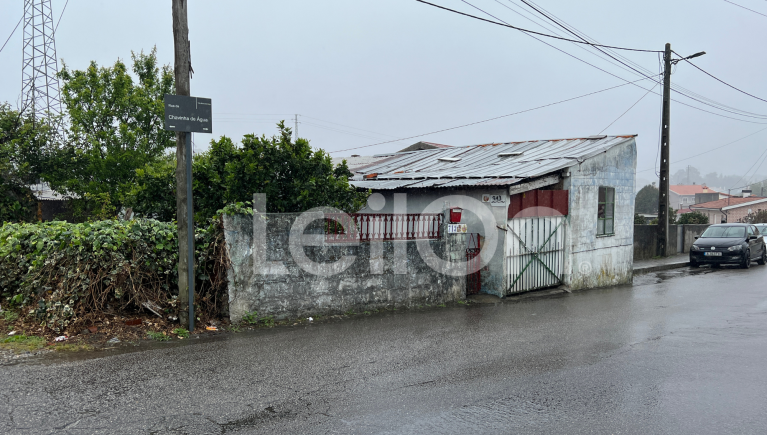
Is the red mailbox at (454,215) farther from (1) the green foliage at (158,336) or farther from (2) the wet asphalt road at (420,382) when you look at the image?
(1) the green foliage at (158,336)

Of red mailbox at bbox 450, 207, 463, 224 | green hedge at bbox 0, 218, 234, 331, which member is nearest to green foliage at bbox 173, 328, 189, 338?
green hedge at bbox 0, 218, 234, 331

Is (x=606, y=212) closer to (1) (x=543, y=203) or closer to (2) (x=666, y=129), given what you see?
(1) (x=543, y=203)

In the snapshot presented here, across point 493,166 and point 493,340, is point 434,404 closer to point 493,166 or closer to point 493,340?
point 493,340

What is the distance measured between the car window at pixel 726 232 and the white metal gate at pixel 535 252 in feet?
32.4

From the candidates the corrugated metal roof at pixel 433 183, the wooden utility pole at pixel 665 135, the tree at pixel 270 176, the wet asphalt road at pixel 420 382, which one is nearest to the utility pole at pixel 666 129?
the wooden utility pole at pixel 665 135

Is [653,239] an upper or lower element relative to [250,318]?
upper

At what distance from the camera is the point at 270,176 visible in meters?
9.50

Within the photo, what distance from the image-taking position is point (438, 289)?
34.2 feet

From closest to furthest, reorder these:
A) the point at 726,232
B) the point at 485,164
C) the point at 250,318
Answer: the point at 250,318 → the point at 485,164 → the point at 726,232

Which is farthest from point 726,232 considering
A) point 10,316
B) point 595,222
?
point 10,316

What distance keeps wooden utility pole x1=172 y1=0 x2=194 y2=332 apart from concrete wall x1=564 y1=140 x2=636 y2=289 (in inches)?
358

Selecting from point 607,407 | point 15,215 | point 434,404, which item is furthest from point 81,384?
point 15,215

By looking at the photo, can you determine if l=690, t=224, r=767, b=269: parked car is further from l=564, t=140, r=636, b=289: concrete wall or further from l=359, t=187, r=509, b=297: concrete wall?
l=359, t=187, r=509, b=297: concrete wall

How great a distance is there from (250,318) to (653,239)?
740 inches
